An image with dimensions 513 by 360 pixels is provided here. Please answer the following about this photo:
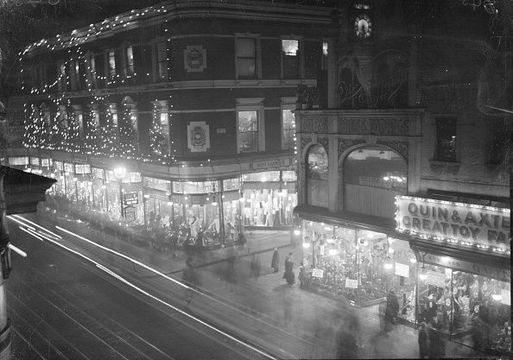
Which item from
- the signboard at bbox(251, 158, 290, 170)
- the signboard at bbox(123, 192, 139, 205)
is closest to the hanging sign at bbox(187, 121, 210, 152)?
the signboard at bbox(251, 158, 290, 170)

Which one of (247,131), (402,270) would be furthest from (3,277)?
(247,131)

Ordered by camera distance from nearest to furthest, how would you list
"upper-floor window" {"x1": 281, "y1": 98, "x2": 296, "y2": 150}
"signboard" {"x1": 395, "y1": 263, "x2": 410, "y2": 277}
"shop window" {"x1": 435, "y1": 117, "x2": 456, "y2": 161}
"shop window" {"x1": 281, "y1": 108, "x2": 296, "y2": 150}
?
"shop window" {"x1": 435, "y1": 117, "x2": 456, "y2": 161} → "signboard" {"x1": 395, "y1": 263, "x2": 410, "y2": 277} → "upper-floor window" {"x1": 281, "y1": 98, "x2": 296, "y2": 150} → "shop window" {"x1": 281, "y1": 108, "x2": 296, "y2": 150}

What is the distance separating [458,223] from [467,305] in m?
2.97

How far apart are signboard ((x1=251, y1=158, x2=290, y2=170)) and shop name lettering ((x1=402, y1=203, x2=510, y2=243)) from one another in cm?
1660

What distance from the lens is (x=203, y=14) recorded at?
106 ft

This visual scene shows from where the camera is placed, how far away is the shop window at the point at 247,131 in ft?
117

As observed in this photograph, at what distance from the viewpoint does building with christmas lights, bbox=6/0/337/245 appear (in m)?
33.3

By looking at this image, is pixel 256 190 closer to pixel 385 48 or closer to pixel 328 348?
pixel 385 48

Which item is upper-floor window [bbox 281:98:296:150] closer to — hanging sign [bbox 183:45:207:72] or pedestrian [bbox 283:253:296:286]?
hanging sign [bbox 183:45:207:72]

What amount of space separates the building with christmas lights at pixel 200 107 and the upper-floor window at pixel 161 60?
0.21 ft

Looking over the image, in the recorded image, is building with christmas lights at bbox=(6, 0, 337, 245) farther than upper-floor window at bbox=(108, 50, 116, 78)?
No

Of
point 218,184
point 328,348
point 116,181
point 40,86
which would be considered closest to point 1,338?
point 328,348

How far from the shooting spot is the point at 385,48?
21.7 meters

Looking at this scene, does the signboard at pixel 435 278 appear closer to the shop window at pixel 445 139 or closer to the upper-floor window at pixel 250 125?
the shop window at pixel 445 139
